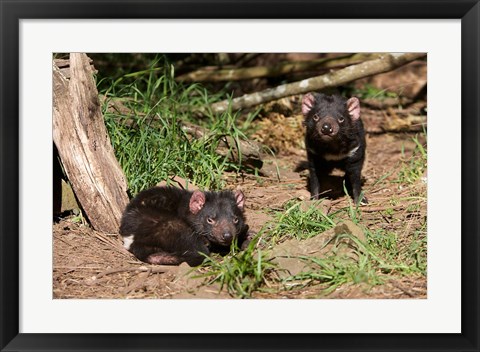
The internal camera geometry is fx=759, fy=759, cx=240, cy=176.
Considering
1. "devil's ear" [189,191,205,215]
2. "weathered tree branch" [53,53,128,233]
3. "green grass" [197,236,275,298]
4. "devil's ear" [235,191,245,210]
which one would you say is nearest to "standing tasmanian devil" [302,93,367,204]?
"devil's ear" [235,191,245,210]

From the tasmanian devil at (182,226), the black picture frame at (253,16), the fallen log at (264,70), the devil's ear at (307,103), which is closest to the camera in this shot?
the black picture frame at (253,16)

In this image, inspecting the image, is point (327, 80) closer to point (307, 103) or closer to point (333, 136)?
point (307, 103)

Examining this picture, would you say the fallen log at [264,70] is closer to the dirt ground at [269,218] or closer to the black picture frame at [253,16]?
the dirt ground at [269,218]

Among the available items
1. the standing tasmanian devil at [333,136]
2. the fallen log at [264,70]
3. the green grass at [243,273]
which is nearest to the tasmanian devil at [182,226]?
the green grass at [243,273]

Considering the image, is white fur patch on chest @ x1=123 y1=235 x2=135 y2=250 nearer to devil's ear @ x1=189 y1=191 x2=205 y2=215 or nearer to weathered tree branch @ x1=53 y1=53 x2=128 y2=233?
weathered tree branch @ x1=53 y1=53 x2=128 y2=233

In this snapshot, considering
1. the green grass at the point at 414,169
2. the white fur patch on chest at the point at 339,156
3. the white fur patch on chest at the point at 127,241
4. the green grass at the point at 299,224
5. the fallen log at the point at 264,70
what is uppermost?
the fallen log at the point at 264,70

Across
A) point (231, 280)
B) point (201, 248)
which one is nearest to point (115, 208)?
point (201, 248)

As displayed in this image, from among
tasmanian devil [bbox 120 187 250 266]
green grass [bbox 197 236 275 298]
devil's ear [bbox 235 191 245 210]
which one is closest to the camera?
green grass [bbox 197 236 275 298]
